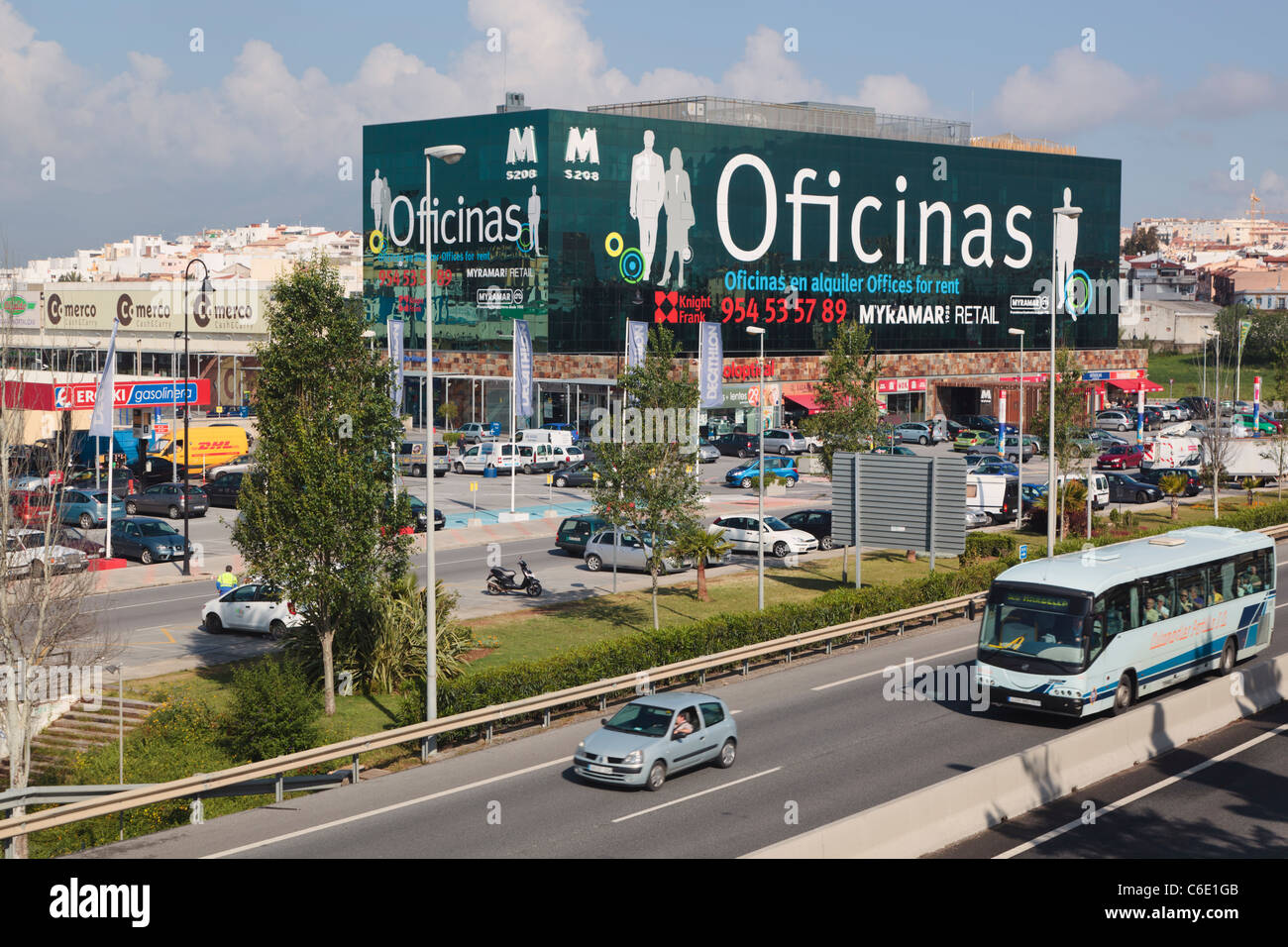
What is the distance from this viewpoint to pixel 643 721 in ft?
69.4

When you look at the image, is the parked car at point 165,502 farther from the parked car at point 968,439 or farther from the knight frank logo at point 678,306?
the parked car at point 968,439

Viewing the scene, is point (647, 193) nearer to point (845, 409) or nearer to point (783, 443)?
point (783, 443)

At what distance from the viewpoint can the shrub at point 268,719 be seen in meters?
22.9

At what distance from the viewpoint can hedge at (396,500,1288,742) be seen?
81.0 ft

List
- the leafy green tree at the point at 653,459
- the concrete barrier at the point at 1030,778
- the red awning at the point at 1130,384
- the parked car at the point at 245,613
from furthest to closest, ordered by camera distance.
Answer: the red awning at the point at 1130,384, the leafy green tree at the point at 653,459, the parked car at the point at 245,613, the concrete barrier at the point at 1030,778

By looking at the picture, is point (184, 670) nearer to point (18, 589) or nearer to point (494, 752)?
point (18, 589)

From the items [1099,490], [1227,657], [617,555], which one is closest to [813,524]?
[617,555]

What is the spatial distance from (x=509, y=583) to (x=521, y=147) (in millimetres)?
53930

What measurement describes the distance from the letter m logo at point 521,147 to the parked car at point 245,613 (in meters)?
57.0

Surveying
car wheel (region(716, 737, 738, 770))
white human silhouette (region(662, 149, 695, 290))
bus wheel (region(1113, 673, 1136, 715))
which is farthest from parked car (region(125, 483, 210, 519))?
white human silhouette (region(662, 149, 695, 290))

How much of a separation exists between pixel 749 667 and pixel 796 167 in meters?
70.2

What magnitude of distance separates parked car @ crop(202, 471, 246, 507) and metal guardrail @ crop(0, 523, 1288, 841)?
31.9m

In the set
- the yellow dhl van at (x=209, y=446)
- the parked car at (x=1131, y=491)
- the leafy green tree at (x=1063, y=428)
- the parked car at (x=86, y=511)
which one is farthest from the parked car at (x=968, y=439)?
the parked car at (x=86, y=511)

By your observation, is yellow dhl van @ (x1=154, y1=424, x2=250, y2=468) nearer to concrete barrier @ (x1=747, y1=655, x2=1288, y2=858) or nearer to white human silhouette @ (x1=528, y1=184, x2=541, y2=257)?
white human silhouette @ (x1=528, y1=184, x2=541, y2=257)
